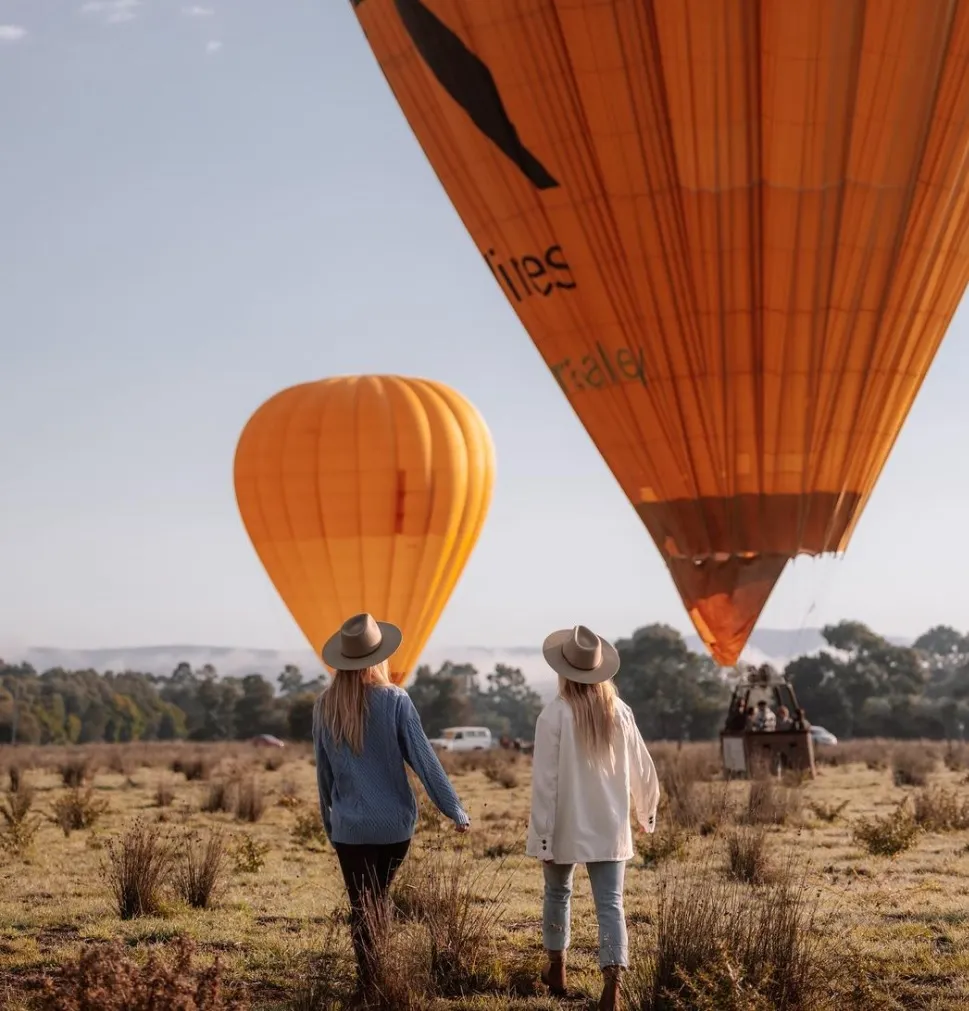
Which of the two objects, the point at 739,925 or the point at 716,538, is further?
the point at 716,538

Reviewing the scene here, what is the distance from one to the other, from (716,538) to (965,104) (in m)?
5.03

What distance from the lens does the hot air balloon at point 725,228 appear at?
14.7 m

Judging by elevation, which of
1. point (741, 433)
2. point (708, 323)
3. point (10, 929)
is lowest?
point (10, 929)

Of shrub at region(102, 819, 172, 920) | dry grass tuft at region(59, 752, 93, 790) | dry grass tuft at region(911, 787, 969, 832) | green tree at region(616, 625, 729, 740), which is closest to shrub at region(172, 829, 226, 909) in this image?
shrub at region(102, 819, 172, 920)

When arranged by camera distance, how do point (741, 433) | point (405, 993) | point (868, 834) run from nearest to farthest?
point (405, 993) → point (868, 834) → point (741, 433)

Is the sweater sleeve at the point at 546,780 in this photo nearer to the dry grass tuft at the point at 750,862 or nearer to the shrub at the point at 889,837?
the dry grass tuft at the point at 750,862

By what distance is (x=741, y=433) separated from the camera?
15.7 meters

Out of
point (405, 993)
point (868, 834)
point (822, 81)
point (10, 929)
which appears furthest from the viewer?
point (822, 81)

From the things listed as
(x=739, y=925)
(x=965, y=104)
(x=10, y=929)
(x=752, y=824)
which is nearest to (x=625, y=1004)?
(x=739, y=925)

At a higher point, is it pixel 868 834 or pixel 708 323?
pixel 708 323

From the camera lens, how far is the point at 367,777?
6777 mm

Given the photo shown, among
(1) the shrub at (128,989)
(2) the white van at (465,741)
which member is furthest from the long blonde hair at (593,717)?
(2) the white van at (465,741)

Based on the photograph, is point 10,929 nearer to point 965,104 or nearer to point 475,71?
point 475,71

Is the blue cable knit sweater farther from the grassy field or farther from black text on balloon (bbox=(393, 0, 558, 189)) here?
black text on balloon (bbox=(393, 0, 558, 189))
